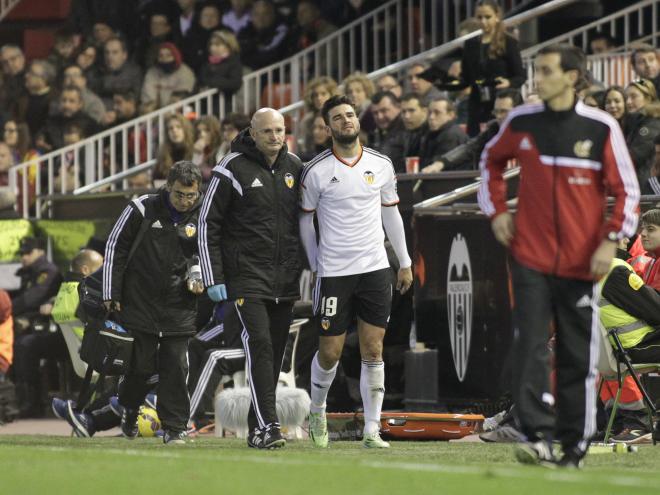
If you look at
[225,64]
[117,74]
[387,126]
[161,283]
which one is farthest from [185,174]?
[117,74]

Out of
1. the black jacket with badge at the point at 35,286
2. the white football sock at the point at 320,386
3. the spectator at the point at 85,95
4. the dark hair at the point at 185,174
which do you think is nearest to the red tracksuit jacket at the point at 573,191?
the white football sock at the point at 320,386

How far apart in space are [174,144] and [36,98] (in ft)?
20.0

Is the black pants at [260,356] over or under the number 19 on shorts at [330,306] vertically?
under

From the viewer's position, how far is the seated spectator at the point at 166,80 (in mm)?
22797

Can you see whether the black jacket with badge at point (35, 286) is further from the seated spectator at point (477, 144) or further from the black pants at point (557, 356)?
the black pants at point (557, 356)

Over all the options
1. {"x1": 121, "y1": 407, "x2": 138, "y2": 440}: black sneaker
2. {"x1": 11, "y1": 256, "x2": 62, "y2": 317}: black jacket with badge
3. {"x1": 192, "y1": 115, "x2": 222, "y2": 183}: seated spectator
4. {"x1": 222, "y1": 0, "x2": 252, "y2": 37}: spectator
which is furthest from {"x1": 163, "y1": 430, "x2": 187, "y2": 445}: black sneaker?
{"x1": 222, "y1": 0, "x2": 252, "y2": 37}: spectator

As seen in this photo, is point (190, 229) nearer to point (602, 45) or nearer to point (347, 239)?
point (347, 239)

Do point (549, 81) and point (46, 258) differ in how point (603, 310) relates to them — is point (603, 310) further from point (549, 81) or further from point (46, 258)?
point (46, 258)

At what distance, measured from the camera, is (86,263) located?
51.6 feet

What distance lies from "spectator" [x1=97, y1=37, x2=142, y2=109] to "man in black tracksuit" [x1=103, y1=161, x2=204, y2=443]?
10984 mm

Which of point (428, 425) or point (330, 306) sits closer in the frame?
point (330, 306)

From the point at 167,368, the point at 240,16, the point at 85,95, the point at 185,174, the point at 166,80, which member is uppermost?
the point at 240,16

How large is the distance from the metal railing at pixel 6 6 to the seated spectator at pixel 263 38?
629 cm

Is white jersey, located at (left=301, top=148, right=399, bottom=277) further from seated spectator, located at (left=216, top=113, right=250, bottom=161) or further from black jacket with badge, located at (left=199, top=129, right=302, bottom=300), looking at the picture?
seated spectator, located at (left=216, top=113, right=250, bottom=161)
